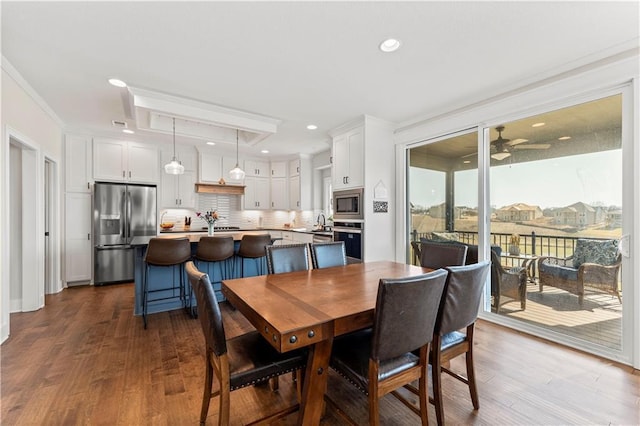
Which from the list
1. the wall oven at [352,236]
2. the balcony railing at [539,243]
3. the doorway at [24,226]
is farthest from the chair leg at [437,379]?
the doorway at [24,226]

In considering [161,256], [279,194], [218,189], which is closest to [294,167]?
[279,194]

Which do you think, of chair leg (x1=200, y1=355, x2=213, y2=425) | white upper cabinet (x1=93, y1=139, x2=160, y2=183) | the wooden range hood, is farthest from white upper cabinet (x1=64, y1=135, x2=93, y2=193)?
chair leg (x1=200, y1=355, x2=213, y2=425)

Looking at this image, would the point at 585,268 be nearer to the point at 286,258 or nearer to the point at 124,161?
the point at 286,258

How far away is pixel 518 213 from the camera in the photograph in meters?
3.04

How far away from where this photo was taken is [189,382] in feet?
6.71

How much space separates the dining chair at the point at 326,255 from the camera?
8.73ft

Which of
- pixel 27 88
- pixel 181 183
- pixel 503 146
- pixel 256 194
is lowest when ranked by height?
pixel 256 194

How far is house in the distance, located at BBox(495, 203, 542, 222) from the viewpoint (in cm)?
292

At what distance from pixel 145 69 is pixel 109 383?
262cm

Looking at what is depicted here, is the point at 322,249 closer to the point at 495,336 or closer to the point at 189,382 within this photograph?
the point at 189,382

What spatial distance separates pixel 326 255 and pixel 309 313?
1.34m

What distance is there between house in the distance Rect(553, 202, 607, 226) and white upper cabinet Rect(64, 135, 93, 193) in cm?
653

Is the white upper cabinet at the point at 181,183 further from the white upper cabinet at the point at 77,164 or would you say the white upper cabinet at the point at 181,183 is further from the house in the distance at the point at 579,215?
the house in the distance at the point at 579,215

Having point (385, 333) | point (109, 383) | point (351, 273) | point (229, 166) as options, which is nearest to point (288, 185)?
point (229, 166)
